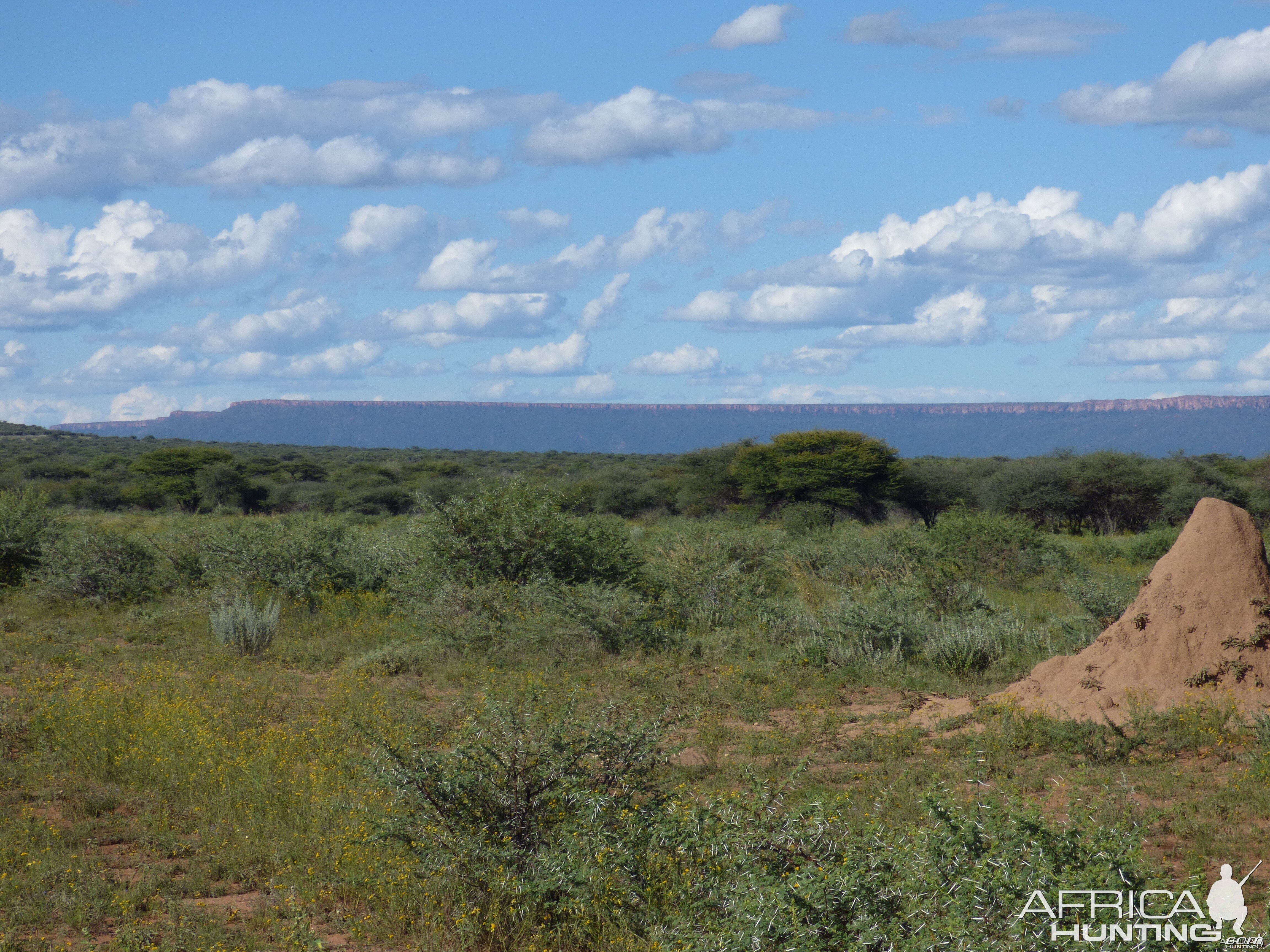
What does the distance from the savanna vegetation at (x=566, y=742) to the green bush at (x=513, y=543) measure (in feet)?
0.16

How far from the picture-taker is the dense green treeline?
102 ft

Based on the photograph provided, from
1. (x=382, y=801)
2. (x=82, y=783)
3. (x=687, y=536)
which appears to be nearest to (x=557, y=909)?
(x=382, y=801)

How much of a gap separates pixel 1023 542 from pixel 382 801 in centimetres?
1295

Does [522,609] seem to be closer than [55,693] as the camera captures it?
No

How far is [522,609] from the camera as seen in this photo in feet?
38.4

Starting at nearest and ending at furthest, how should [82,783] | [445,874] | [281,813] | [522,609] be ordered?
[445,874] → [281,813] → [82,783] → [522,609]

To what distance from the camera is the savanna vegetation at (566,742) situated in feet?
13.3

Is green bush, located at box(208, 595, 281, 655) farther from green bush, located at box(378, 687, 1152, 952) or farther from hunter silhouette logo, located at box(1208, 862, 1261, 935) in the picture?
hunter silhouette logo, located at box(1208, 862, 1261, 935)

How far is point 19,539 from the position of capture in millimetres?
15938

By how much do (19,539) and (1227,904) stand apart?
17.5m

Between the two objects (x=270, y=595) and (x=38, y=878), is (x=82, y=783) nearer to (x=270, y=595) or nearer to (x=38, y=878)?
(x=38, y=878)

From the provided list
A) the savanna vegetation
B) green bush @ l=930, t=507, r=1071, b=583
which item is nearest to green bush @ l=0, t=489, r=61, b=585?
the savanna vegetation

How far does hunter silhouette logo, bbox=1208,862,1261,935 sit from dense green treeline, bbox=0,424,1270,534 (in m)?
20.9

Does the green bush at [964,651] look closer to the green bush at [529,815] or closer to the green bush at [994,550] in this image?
the green bush at [994,550]
